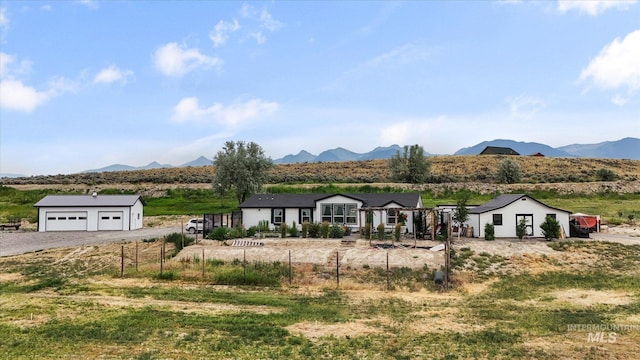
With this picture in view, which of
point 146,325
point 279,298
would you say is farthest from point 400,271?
point 146,325

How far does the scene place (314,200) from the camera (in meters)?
34.5

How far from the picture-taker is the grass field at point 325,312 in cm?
1245

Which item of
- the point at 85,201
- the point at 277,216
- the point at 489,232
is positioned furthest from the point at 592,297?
the point at 85,201

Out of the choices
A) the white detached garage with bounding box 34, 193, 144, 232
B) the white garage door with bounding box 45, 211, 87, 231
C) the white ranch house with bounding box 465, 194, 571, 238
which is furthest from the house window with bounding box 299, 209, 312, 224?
the white garage door with bounding box 45, 211, 87, 231

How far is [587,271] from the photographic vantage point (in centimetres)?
2330

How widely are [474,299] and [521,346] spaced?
589 centimetres

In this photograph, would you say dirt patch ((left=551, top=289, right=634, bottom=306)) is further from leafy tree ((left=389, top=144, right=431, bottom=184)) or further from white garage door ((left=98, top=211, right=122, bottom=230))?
leafy tree ((left=389, top=144, right=431, bottom=184))

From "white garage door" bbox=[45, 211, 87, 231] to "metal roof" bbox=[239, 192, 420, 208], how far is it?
47.1 feet

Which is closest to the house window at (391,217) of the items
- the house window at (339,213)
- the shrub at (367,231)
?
the house window at (339,213)

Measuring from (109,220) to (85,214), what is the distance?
196 cm

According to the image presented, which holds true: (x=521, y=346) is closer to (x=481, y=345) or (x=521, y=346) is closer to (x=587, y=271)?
(x=481, y=345)

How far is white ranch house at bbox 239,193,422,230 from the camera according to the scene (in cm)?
3322

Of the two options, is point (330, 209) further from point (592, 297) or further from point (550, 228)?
point (592, 297)

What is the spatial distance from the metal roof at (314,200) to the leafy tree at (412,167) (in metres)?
34.5
